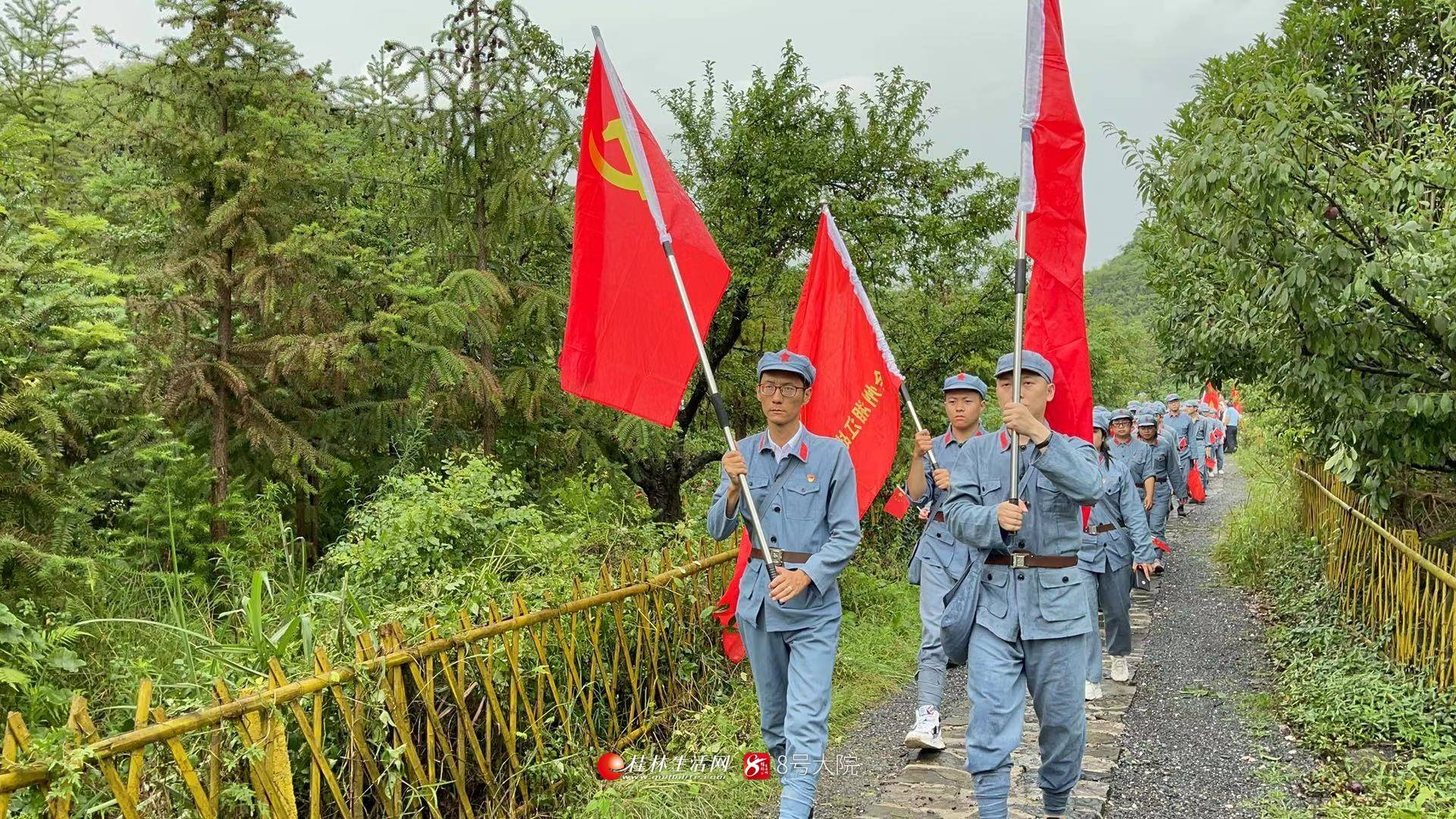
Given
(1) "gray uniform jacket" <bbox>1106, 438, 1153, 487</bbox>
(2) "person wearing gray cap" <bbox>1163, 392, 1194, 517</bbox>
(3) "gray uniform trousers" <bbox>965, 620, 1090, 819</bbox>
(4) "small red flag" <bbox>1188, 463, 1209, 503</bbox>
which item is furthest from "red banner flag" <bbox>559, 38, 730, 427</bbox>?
(2) "person wearing gray cap" <bbox>1163, 392, 1194, 517</bbox>

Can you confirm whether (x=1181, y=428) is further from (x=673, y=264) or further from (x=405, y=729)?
(x=405, y=729)

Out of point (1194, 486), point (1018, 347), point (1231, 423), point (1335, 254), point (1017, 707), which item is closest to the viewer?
point (1018, 347)

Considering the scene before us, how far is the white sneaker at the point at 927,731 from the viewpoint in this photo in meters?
6.19

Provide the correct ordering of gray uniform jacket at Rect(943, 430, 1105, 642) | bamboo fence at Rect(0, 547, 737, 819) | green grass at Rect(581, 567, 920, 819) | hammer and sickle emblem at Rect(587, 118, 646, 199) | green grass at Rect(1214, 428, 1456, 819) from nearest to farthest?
1. bamboo fence at Rect(0, 547, 737, 819)
2. gray uniform jacket at Rect(943, 430, 1105, 642)
3. green grass at Rect(581, 567, 920, 819)
4. green grass at Rect(1214, 428, 1456, 819)
5. hammer and sickle emblem at Rect(587, 118, 646, 199)

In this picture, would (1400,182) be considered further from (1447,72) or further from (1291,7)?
(1291,7)

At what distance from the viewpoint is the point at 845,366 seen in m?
7.22

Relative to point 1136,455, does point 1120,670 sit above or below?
below

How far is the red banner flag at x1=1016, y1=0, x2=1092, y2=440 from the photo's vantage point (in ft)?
16.4

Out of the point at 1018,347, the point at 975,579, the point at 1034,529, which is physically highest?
A: the point at 1018,347

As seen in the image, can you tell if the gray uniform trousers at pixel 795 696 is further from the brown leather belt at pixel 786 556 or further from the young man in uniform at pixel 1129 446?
the young man in uniform at pixel 1129 446

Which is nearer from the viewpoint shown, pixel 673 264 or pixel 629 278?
pixel 673 264

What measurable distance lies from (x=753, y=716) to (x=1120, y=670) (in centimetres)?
314

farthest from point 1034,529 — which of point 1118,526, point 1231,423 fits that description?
point 1231,423

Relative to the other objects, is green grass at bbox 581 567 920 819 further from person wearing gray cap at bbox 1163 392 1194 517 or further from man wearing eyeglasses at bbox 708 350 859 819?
person wearing gray cap at bbox 1163 392 1194 517
